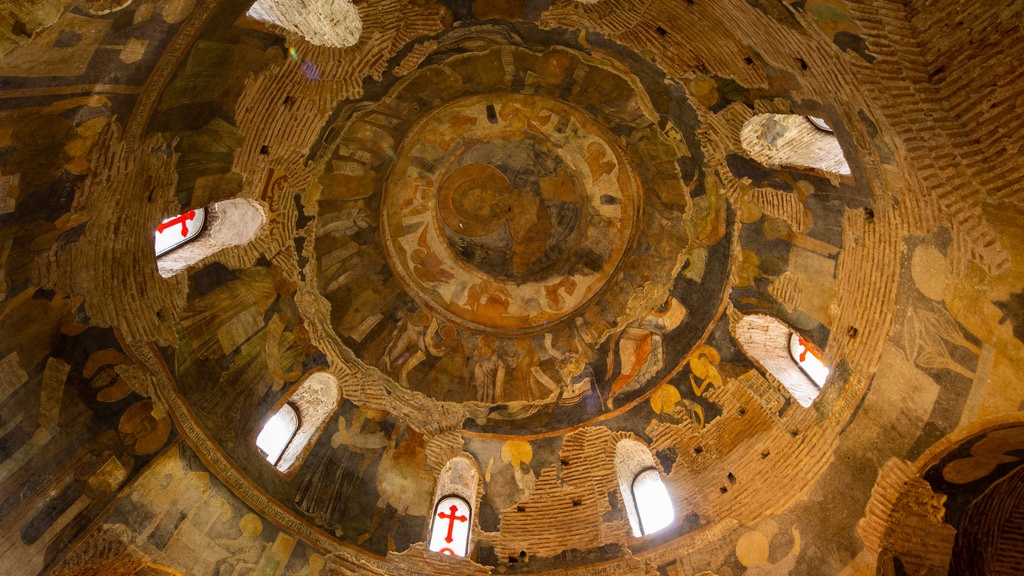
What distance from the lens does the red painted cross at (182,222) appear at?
282 inches

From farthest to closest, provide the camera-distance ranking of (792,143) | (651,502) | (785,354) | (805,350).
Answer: (651,502), (785,354), (805,350), (792,143)

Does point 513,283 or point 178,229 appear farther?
point 513,283

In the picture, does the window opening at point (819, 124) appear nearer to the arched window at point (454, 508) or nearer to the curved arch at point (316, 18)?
the curved arch at point (316, 18)

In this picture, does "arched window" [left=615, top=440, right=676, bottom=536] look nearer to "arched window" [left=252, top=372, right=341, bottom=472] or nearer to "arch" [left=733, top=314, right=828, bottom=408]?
"arch" [left=733, top=314, right=828, bottom=408]

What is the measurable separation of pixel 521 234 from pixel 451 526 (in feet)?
15.8

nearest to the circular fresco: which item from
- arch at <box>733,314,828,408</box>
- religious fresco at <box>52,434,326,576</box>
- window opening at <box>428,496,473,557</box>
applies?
arch at <box>733,314,828,408</box>

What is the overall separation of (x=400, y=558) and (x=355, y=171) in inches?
220

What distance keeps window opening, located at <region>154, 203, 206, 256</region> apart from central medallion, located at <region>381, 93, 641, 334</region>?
9.77 feet

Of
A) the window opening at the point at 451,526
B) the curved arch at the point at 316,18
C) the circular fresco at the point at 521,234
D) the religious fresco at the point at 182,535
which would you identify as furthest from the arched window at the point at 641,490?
the curved arch at the point at 316,18

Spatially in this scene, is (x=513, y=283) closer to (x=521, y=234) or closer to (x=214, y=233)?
(x=521, y=234)

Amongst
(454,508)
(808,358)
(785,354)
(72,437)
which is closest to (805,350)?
(808,358)

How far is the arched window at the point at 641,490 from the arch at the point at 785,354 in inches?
83.8

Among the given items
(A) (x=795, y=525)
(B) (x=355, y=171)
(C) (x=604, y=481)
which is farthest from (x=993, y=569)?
(B) (x=355, y=171)

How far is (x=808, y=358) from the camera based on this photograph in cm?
760
